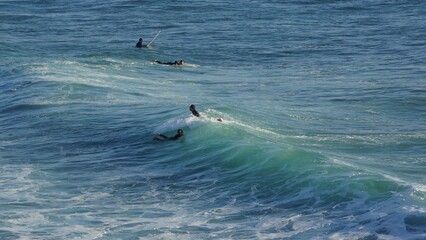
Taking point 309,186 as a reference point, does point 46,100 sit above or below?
above

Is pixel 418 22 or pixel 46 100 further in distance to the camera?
pixel 418 22

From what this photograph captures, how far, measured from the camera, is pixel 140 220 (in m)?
19.6

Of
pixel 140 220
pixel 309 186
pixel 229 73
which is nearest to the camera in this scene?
pixel 140 220

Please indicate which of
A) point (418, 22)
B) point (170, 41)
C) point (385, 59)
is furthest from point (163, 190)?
point (418, 22)

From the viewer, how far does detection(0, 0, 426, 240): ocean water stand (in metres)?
19.4

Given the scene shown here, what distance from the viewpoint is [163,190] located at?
22.0 meters

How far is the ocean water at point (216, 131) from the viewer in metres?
19.4

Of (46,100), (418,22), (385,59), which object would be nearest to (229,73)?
(385,59)

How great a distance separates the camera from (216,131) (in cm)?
2733

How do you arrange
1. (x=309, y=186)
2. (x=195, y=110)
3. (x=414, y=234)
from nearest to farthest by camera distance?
1. (x=414, y=234)
2. (x=309, y=186)
3. (x=195, y=110)

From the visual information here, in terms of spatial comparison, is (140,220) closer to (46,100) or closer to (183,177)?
(183,177)

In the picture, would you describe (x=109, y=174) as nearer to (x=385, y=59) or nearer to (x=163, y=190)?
(x=163, y=190)

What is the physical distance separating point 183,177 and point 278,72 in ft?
68.6

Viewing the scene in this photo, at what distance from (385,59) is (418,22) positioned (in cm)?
1252
